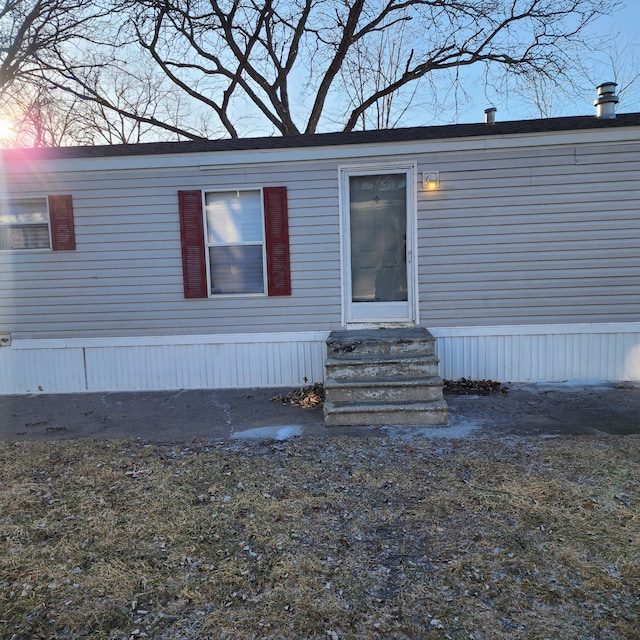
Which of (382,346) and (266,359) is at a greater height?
(382,346)

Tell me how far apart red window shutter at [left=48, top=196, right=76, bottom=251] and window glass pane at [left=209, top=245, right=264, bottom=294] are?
1749 millimetres

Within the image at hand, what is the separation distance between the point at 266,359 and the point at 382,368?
175cm

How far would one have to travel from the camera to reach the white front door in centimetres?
561

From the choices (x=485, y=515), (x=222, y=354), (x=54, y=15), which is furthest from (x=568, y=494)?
(x=54, y=15)

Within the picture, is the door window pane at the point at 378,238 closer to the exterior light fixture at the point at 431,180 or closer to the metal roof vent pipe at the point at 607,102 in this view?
the exterior light fixture at the point at 431,180

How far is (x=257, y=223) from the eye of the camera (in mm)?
5703

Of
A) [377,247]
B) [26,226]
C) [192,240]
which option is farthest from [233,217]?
[26,226]

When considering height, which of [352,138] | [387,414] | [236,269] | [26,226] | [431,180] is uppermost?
[352,138]

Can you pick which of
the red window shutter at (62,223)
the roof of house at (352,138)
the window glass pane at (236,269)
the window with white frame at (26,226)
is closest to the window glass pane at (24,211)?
the window with white frame at (26,226)

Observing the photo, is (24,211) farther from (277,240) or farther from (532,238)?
(532,238)

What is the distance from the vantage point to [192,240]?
567cm

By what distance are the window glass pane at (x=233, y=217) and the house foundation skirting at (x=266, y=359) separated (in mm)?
1226

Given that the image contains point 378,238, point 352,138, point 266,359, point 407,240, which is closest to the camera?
point 352,138

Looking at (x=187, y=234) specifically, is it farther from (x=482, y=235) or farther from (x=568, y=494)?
(x=568, y=494)
